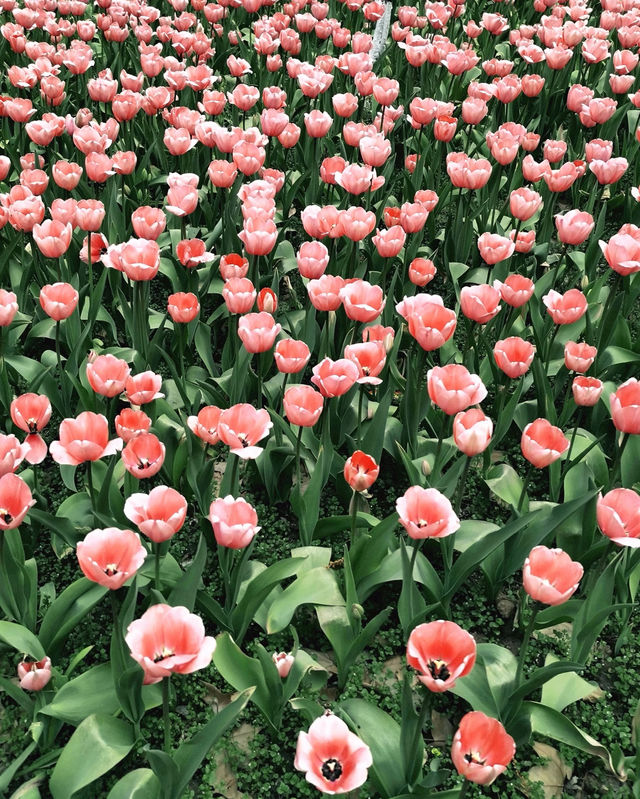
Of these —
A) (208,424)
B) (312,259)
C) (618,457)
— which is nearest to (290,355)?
(208,424)

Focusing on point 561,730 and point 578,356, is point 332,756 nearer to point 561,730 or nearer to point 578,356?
point 561,730

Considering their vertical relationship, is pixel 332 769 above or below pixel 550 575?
below

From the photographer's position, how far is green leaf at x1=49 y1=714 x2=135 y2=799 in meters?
2.05

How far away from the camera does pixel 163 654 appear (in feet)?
5.87

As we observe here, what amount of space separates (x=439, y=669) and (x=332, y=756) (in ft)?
1.00

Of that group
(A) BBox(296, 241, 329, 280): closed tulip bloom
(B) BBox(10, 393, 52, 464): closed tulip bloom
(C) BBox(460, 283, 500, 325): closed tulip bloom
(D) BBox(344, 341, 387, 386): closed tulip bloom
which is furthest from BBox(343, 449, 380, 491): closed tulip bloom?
(A) BBox(296, 241, 329, 280): closed tulip bloom

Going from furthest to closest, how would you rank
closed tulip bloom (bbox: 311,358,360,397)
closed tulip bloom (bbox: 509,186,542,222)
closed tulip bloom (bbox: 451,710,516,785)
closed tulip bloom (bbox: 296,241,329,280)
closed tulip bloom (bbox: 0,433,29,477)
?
closed tulip bloom (bbox: 509,186,542,222) → closed tulip bloom (bbox: 296,241,329,280) → closed tulip bloom (bbox: 311,358,360,397) → closed tulip bloom (bbox: 0,433,29,477) → closed tulip bloom (bbox: 451,710,516,785)

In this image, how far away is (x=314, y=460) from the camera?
10.2 ft

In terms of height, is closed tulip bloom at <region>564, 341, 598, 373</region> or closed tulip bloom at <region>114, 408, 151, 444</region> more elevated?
closed tulip bloom at <region>564, 341, 598, 373</region>

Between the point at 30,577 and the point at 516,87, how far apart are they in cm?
387

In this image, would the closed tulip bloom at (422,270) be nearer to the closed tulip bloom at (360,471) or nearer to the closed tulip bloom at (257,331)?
the closed tulip bloom at (257,331)

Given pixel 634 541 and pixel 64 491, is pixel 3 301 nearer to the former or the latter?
pixel 64 491

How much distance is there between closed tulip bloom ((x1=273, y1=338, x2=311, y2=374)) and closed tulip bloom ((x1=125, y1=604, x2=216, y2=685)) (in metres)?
1.15

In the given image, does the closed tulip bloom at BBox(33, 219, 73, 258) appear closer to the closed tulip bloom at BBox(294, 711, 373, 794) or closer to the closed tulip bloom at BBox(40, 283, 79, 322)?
the closed tulip bloom at BBox(40, 283, 79, 322)
